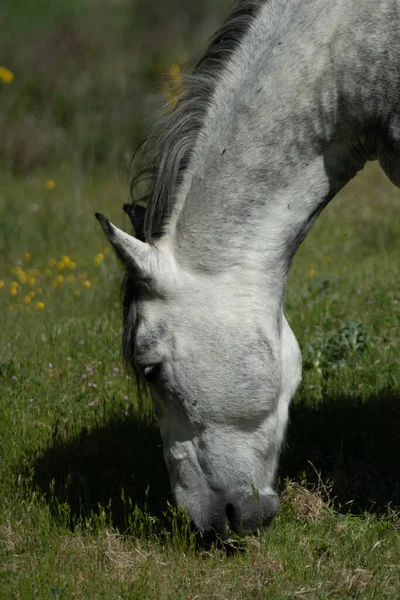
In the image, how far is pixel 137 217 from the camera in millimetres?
3773

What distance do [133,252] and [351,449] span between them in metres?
1.90

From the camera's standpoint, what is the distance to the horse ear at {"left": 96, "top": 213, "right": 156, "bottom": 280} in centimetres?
346

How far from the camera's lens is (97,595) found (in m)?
3.49

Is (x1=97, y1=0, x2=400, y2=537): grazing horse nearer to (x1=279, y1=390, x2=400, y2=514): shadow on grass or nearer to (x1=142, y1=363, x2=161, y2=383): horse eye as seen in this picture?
(x1=142, y1=363, x2=161, y2=383): horse eye

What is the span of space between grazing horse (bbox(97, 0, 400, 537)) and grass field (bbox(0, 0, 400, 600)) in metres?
0.42

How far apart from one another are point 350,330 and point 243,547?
2187 mm

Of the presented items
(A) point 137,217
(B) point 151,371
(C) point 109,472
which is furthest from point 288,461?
(A) point 137,217

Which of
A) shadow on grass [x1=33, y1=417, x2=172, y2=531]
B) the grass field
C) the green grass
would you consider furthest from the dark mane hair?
shadow on grass [x1=33, y1=417, x2=172, y2=531]

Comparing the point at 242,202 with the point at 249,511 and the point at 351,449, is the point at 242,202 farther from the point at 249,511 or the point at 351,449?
the point at 351,449

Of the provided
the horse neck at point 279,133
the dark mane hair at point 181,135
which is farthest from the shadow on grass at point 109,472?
the horse neck at point 279,133

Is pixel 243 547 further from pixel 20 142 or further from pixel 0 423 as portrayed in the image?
pixel 20 142

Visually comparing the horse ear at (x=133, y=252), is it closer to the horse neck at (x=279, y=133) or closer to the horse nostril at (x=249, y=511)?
the horse neck at (x=279, y=133)

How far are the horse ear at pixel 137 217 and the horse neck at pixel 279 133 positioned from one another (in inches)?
6.1

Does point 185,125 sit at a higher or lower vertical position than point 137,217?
higher
